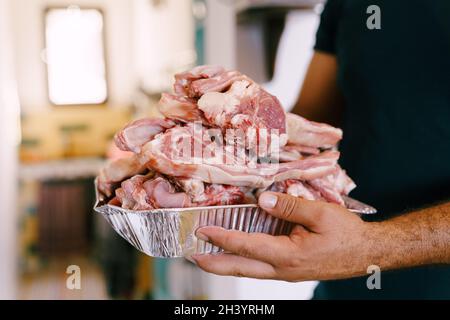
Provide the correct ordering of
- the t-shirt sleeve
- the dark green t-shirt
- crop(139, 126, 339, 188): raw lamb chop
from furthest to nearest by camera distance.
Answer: the t-shirt sleeve → the dark green t-shirt → crop(139, 126, 339, 188): raw lamb chop

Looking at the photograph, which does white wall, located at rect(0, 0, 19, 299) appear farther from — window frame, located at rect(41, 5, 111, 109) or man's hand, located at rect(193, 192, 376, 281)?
man's hand, located at rect(193, 192, 376, 281)

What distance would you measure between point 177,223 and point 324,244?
21 cm

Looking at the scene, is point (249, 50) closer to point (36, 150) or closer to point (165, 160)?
point (165, 160)

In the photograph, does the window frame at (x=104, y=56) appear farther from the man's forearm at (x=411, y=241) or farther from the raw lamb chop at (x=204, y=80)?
the man's forearm at (x=411, y=241)

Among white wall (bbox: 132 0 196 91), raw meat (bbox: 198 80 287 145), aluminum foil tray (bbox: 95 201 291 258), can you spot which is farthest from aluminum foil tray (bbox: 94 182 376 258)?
white wall (bbox: 132 0 196 91)

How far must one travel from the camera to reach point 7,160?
228 centimetres

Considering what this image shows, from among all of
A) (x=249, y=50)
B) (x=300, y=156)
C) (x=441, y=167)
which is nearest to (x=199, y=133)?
(x=300, y=156)

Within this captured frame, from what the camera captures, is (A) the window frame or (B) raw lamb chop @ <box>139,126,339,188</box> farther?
(A) the window frame

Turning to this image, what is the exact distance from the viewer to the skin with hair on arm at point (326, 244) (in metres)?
0.72

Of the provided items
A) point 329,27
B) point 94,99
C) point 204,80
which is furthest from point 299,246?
point 94,99

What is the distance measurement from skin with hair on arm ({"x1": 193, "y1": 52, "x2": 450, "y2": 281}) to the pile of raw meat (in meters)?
0.04

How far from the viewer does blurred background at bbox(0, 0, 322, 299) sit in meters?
2.23

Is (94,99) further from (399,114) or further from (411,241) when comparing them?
(411,241)
